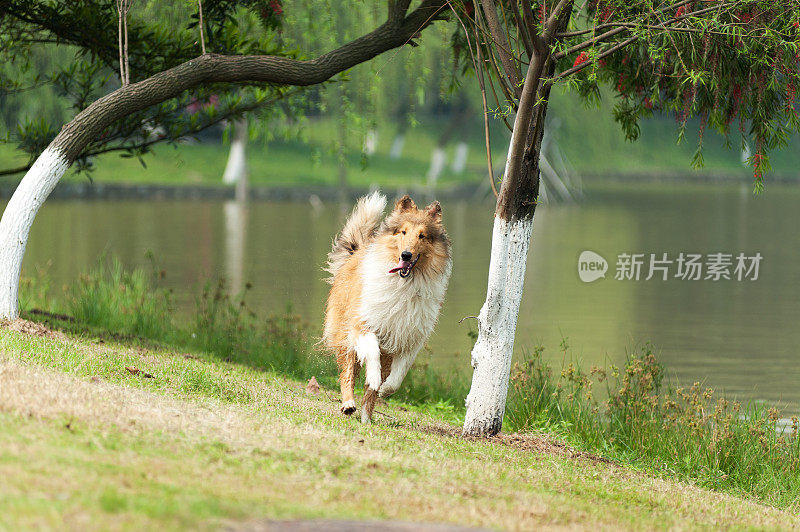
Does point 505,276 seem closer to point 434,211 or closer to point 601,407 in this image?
point 434,211

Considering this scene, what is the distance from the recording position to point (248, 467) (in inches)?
233

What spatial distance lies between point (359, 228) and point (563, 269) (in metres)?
16.2

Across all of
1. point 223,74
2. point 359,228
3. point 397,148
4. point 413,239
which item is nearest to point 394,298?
point 413,239

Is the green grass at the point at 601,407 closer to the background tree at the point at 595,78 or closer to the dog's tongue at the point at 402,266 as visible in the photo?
the background tree at the point at 595,78

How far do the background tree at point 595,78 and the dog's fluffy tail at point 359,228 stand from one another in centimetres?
150

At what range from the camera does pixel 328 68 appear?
12.4 metres

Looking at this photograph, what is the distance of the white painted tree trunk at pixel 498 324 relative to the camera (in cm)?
903

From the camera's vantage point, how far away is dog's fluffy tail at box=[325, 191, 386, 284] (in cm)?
1015

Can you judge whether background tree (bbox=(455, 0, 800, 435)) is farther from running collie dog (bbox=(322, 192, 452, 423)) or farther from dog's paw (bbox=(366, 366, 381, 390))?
Result: dog's paw (bbox=(366, 366, 381, 390))

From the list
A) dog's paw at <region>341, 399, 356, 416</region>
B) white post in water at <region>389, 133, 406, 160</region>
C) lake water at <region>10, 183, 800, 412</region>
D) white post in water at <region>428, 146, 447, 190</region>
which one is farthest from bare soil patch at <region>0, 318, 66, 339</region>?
white post in water at <region>389, 133, 406, 160</region>

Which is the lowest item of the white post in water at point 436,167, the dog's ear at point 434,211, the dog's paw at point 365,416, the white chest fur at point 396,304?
the dog's paw at point 365,416

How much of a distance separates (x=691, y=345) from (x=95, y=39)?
36.0 ft

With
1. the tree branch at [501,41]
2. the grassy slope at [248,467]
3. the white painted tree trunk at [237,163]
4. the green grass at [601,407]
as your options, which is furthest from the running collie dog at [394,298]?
the white painted tree trunk at [237,163]

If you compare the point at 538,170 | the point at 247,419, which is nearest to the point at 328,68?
the point at 538,170
